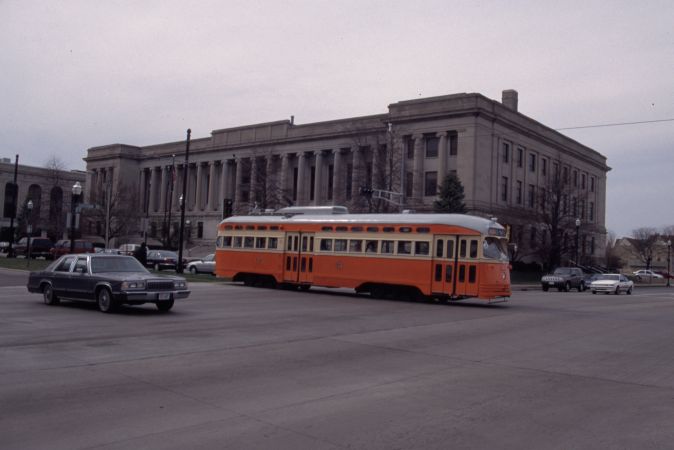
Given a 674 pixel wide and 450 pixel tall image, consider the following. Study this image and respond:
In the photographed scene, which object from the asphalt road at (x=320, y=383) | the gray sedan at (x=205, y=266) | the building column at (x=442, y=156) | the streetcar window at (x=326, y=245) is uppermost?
the building column at (x=442, y=156)

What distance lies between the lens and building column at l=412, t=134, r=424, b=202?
66688 millimetres

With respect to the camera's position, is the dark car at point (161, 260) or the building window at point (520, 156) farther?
the building window at point (520, 156)

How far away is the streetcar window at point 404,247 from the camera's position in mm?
24252

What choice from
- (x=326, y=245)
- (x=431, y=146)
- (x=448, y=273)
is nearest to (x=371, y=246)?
(x=326, y=245)

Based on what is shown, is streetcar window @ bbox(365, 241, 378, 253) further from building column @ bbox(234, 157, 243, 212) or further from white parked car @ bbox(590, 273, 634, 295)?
building column @ bbox(234, 157, 243, 212)

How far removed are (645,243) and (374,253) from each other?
11484 centimetres

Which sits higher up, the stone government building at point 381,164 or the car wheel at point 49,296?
the stone government building at point 381,164

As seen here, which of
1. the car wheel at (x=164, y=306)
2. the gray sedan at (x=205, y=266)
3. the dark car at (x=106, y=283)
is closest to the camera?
the dark car at (x=106, y=283)

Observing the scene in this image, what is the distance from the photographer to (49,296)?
18.2 metres

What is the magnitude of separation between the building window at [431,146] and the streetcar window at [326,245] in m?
42.6

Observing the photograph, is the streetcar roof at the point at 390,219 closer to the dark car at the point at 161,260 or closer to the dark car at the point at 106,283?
the dark car at the point at 106,283

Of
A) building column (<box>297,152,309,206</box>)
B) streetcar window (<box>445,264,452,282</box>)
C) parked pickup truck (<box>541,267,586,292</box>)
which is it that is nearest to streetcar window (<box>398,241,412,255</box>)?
streetcar window (<box>445,264,452,282</box>)

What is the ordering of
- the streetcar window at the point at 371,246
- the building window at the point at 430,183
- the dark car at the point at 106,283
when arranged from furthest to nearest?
the building window at the point at 430,183 → the streetcar window at the point at 371,246 → the dark car at the point at 106,283

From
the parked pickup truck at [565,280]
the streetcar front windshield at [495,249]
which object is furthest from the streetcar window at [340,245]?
the parked pickup truck at [565,280]
